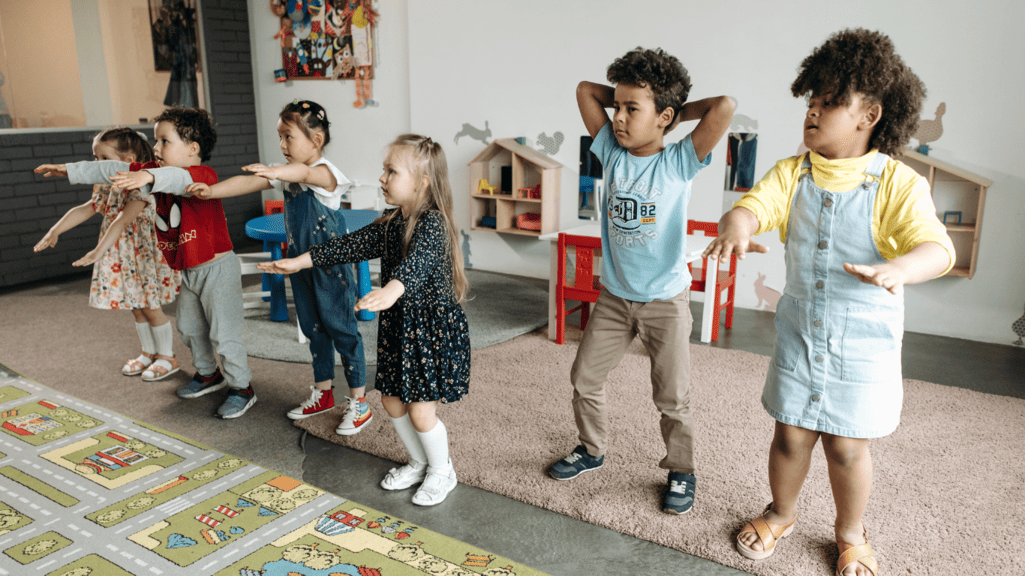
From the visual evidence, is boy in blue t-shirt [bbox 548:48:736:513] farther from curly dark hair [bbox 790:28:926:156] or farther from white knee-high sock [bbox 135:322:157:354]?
white knee-high sock [bbox 135:322:157:354]

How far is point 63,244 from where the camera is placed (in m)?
4.83

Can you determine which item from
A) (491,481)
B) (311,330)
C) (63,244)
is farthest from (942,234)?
(63,244)

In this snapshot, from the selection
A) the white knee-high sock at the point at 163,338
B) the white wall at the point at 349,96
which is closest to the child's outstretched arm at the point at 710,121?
the white knee-high sock at the point at 163,338

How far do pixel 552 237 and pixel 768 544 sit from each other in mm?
2049

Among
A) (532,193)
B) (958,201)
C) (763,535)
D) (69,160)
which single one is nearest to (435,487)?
(763,535)

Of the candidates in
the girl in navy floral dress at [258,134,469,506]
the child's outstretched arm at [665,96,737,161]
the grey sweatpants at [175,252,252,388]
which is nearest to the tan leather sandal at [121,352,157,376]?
the grey sweatpants at [175,252,252,388]

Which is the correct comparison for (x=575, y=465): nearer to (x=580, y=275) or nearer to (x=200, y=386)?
(x=580, y=275)

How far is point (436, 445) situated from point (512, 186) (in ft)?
9.19

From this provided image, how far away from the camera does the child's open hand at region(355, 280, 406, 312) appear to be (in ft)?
5.21

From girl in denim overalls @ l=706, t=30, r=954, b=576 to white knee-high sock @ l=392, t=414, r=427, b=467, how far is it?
99 centimetres

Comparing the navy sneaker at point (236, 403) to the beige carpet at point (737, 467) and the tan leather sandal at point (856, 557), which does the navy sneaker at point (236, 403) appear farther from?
the tan leather sandal at point (856, 557)

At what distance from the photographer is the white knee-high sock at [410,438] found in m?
2.00

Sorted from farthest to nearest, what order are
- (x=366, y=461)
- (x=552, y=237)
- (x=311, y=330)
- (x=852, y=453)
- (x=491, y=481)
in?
(x=552, y=237), (x=311, y=330), (x=366, y=461), (x=491, y=481), (x=852, y=453)

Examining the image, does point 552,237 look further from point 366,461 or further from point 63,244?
point 63,244
